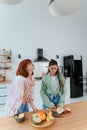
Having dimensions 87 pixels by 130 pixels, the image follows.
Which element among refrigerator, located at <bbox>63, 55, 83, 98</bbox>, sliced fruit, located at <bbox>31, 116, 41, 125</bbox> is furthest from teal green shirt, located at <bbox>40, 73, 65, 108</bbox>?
refrigerator, located at <bbox>63, 55, 83, 98</bbox>

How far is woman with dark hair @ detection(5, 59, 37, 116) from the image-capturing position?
163 centimetres

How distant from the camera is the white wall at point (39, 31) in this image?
4855mm

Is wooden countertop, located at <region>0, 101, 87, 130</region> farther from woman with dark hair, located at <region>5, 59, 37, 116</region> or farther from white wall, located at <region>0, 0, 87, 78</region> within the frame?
white wall, located at <region>0, 0, 87, 78</region>

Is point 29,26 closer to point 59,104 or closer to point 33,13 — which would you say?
point 33,13

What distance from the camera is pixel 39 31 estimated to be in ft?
17.6

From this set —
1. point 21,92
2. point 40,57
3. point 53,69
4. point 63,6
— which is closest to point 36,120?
point 21,92

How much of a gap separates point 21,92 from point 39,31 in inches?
159

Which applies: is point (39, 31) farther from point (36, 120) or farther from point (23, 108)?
point (36, 120)

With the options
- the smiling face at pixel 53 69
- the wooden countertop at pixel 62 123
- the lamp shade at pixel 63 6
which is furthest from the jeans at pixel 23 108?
the lamp shade at pixel 63 6

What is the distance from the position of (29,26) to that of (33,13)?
53cm

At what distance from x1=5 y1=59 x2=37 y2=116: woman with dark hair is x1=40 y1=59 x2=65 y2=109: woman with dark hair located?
0.21 meters

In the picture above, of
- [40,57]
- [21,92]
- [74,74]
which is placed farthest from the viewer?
[74,74]

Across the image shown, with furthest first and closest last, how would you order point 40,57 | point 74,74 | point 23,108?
point 74,74, point 40,57, point 23,108

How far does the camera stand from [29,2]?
518 centimetres
